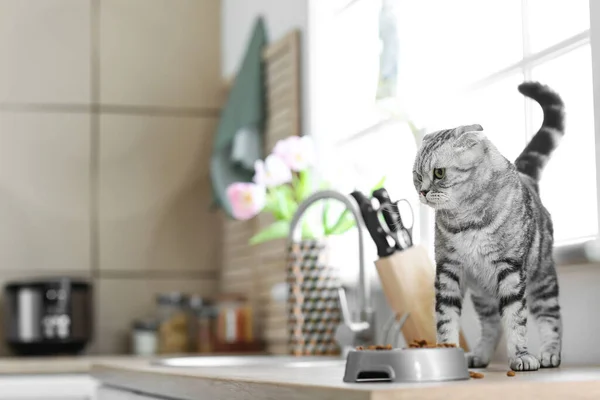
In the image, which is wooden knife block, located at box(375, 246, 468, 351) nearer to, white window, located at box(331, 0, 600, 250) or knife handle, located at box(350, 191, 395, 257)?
knife handle, located at box(350, 191, 395, 257)

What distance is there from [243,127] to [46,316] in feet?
2.90

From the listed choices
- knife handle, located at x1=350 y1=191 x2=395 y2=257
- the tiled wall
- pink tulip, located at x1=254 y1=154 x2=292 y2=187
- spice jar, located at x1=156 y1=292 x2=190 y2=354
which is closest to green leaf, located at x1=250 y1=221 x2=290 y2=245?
pink tulip, located at x1=254 y1=154 x2=292 y2=187

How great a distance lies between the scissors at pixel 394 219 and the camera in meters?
1.66

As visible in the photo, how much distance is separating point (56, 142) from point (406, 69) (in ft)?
5.41

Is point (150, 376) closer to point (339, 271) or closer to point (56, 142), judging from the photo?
point (339, 271)

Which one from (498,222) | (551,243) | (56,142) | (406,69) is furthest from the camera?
(56,142)

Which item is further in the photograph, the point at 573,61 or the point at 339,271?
the point at 339,271

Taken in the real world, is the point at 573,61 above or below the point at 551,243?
above

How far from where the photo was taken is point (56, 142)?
11.6 ft

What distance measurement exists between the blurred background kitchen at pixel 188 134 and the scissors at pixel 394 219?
12.8 inches

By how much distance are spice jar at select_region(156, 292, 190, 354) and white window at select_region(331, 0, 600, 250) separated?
0.98m

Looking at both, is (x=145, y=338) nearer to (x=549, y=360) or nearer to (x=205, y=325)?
(x=205, y=325)

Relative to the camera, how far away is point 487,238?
1351 millimetres

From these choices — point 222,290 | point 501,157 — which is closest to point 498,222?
point 501,157
